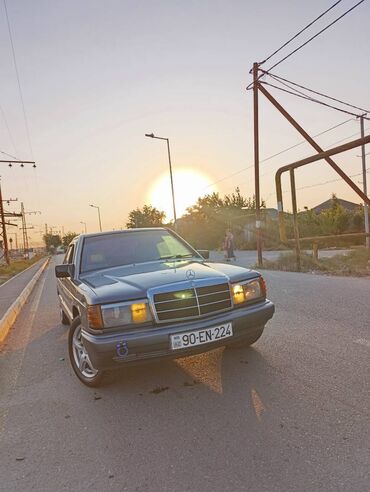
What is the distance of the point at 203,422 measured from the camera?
271 cm

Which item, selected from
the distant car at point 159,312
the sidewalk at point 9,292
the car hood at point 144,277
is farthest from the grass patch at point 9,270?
the distant car at point 159,312

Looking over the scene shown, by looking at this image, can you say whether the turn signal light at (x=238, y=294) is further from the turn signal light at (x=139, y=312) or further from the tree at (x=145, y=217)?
the tree at (x=145, y=217)

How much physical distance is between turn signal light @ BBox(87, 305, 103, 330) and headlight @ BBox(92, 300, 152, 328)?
3 cm

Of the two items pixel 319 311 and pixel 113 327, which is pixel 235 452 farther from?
pixel 319 311

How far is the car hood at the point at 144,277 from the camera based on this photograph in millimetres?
3158

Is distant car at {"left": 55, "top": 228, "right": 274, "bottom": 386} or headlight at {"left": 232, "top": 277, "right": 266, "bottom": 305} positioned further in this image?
Result: headlight at {"left": 232, "top": 277, "right": 266, "bottom": 305}


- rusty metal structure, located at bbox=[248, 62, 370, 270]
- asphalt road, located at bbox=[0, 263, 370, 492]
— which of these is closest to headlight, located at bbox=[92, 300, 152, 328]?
asphalt road, located at bbox=[0, 263, 370, 492]

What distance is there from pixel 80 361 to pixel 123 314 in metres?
1.00

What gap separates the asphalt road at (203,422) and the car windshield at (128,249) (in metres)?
1.23

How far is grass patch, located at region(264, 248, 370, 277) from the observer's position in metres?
10.4

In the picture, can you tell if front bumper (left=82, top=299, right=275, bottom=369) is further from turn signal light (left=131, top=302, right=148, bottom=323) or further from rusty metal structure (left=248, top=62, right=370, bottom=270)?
rusty metal structure (left=248, top=62, right=370, bottom=270)

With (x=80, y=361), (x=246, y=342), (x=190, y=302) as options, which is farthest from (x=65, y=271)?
(x=246, y=342)

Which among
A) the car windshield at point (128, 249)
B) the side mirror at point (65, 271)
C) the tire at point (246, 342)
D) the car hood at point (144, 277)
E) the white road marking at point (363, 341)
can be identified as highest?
the car windshield at point (128, 249)

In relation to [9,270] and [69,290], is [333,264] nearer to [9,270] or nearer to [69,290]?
[69,290]
